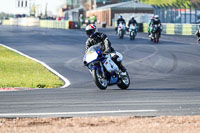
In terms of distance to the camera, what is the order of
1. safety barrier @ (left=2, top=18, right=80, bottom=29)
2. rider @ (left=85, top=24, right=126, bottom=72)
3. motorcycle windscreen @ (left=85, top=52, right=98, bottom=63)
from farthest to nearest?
safety barrier @ (left=2, top=18, right=80, bottom=29) < rider @ (left=85, top=24, right=126, bottom=72) < motorcycle windscreen @ (left=85, top=52, right=98, bottom=63)

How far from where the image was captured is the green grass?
17.6 metres

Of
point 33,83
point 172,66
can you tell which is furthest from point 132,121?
point 172,66

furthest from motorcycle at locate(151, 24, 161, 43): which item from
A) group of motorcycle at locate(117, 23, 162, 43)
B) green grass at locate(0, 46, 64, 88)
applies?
green grass at locate(0, 46, 64, 88)

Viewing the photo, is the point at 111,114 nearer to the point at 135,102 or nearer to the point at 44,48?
the point at 135,102

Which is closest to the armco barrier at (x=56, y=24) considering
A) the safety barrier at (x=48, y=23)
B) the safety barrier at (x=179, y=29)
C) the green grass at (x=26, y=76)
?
the safety barrier at (x=48, y=23)

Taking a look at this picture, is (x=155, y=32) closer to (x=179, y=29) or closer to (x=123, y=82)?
(x=179, y=29)

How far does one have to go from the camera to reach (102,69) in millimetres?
14719

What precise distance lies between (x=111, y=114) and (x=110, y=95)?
136 inches

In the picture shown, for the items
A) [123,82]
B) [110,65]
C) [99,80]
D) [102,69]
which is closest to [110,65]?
[110,65]

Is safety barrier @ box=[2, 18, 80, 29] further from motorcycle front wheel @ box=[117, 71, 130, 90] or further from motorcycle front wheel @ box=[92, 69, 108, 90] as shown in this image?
motorcycle front wheel @ box=[92, 69, 108, 90]

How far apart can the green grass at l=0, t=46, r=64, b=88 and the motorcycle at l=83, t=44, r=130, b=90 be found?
2958mm

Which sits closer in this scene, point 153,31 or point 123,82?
point 123,82

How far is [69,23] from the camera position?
83312 millimetres

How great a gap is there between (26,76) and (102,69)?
6350 mm
